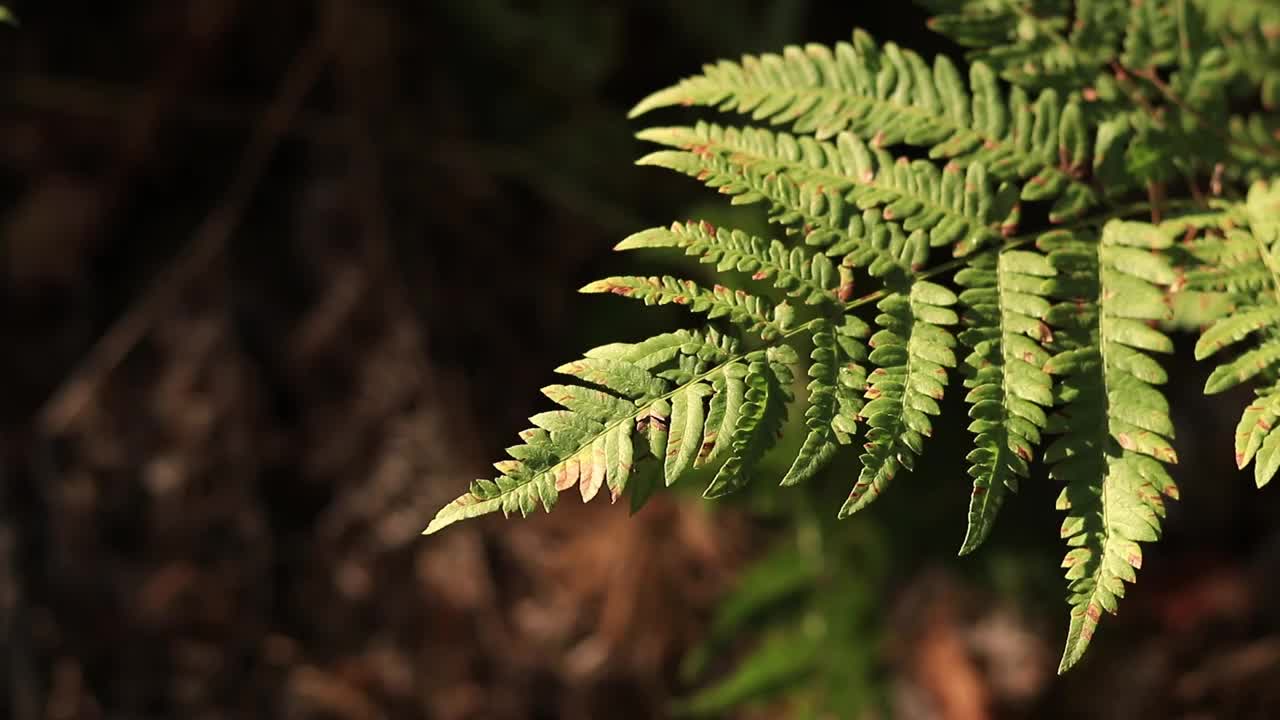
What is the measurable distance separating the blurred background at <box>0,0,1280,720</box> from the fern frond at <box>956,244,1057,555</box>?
1263 millimetres

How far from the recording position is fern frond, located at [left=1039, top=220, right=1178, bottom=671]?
119 centimetres

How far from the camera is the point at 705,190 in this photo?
7.84 feet

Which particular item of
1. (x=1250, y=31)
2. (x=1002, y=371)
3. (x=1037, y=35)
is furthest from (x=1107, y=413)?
(x=1250, y=31)

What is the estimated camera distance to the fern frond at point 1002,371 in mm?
1226

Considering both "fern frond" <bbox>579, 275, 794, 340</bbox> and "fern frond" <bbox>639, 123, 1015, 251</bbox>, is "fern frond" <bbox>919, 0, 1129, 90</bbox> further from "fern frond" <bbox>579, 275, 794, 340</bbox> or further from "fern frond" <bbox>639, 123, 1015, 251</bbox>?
"fern frond" <bbox>579, 275, 794, 340</bbox>

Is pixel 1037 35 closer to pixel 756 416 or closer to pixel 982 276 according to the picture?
pixel 982 276

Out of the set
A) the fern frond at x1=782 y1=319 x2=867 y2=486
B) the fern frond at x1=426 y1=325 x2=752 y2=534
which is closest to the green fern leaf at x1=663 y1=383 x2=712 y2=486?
the fern frond at x1=426 y1=325 x2=752 y2=534

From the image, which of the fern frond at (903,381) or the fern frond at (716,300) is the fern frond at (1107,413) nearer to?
the fern frond at (903,381)

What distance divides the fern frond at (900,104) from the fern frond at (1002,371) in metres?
0.14

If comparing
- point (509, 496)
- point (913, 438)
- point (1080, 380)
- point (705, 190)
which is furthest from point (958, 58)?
point (509, 496)

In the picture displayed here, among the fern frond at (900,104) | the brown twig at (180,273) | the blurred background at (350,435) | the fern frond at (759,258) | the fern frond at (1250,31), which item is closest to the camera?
the fern frond at (759,258)

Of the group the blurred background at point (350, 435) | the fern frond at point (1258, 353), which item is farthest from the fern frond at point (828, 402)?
the blurred background at point (350, 435)

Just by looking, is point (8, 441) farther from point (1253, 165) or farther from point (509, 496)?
point (1253, 165)

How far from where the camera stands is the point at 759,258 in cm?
130
